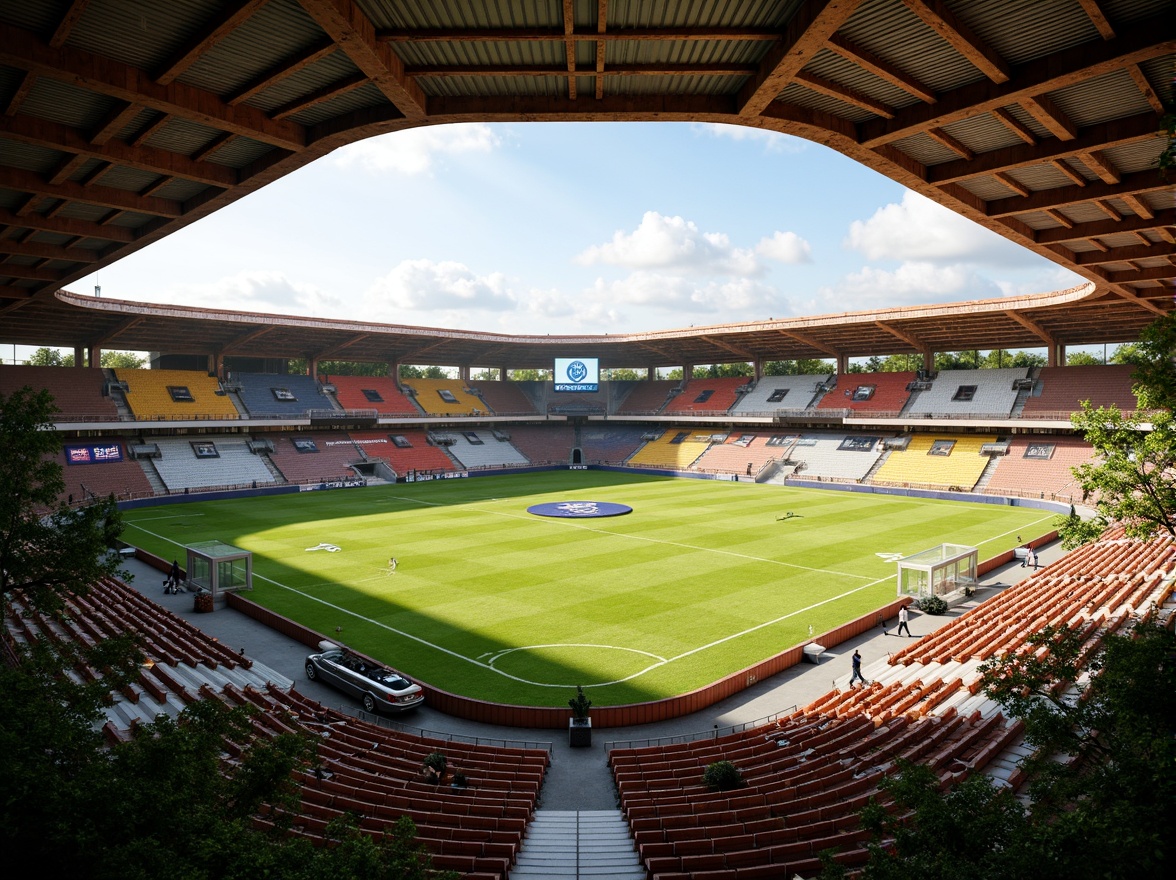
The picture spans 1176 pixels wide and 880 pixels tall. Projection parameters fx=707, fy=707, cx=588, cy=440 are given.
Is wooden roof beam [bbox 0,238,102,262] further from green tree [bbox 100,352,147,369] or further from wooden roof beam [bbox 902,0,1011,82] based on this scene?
green tree [bbox 100,352,147,369]

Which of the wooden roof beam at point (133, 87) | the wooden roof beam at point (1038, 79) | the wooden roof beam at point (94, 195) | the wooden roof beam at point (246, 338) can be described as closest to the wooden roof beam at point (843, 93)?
the wooden roof beam at point (1038, 79)

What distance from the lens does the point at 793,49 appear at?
11195mm

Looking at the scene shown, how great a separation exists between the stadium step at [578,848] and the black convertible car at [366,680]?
6.34m

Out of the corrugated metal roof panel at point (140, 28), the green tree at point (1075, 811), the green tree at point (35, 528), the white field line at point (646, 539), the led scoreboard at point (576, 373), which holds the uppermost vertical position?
the corrugated metal roof panel at point (140, 28)

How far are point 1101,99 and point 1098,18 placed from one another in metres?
4.15

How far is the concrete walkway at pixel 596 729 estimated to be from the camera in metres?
15.9

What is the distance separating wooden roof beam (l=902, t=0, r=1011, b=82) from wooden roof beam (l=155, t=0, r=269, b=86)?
9.92 meters

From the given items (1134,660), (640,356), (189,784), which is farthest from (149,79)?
(640,356)

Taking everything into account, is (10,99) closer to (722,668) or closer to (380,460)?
(722,668)

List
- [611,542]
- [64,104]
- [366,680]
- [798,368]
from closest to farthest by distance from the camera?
[64,104]
[366,680]
[611,542]
[798,368]

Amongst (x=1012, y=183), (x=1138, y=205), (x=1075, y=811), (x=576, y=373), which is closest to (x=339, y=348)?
(x=576, y=373)

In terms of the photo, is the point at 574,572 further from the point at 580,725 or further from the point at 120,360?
the point at 120,360

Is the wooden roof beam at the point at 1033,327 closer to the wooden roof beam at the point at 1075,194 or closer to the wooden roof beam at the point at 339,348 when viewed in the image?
the wooden roof beam at the point at 1075,194

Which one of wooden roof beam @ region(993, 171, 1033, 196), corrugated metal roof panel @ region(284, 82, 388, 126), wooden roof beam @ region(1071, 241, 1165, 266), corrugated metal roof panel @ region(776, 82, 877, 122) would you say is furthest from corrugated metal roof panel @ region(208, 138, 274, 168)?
wooden roof beam @ region(1071, 241, 1165, 266)
